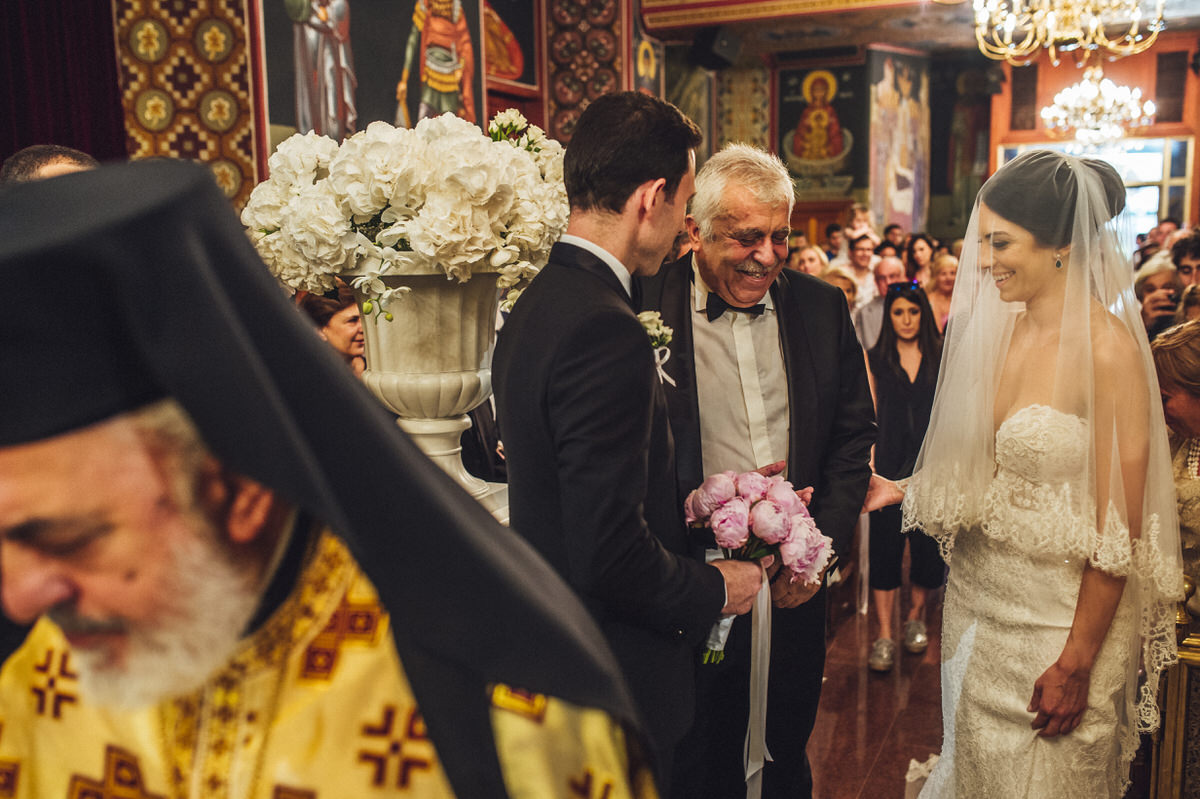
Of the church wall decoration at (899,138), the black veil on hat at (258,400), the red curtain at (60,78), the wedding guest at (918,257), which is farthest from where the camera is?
the church wall decoration at (899,138)

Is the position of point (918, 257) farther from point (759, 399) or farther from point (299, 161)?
point (299, 161)

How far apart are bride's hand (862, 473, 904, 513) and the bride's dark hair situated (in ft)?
2.84

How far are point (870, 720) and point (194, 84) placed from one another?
4.99 metres

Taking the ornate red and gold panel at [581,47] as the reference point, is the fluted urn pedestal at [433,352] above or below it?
below

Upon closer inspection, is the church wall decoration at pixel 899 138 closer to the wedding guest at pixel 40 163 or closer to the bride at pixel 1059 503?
the bride at pixel 1059 503

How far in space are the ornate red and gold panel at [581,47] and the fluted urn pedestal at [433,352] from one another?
872cm

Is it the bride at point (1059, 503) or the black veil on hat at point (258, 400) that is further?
the bride at point (1059, 503)

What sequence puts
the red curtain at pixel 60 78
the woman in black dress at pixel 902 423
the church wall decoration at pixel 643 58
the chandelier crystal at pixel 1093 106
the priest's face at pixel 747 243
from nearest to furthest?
1. the priest's face at pixel 747 243
2. the red curtain at pixel 60 78
3. the woman in black dress at pixel 902 423
4. the church wall decoration at pixel 643 58
5. the chandelier crystal at pixel 1093 106

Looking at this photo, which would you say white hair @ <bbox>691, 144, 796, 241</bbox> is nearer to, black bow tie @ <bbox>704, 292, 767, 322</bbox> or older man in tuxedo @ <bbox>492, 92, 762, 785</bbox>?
black bow tie @ <bbox>704, 292, 767, 322</bbox>

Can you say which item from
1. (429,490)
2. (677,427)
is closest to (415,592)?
(429,490)

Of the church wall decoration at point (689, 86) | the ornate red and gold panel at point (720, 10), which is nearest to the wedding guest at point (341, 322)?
the ornate red and gold panel at point (720, 10)

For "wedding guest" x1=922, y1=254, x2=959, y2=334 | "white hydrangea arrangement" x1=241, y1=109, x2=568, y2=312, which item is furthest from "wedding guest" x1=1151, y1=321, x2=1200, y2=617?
"wedding guest" x1=922, y1=254, x2=959, y2=334

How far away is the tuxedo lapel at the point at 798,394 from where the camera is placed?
2570 mm

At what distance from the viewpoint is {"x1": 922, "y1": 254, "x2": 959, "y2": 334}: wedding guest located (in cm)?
657
